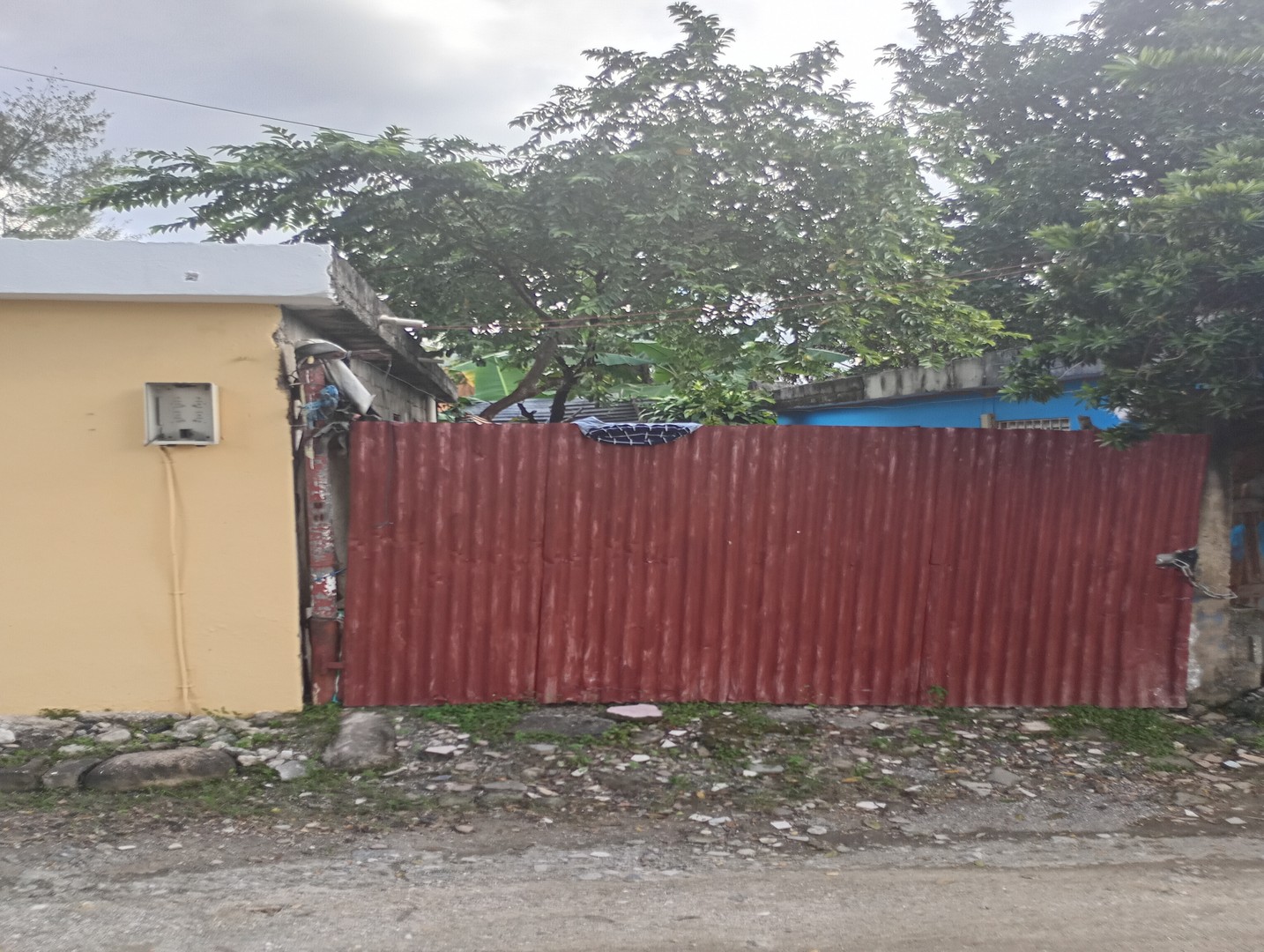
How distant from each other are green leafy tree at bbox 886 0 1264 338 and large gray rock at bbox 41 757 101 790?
794 cm

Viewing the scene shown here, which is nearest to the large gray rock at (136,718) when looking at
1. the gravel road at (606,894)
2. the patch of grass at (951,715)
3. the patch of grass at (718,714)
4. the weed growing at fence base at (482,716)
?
the gravel road at (606,894)

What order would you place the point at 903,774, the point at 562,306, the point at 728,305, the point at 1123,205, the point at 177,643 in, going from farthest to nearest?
the point at 562,306 → the point at 728,305 → the point at 1123,205 → the point at 177,643 → the point at 903,774

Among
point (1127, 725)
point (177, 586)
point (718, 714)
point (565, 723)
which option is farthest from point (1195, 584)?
point (177, 586)

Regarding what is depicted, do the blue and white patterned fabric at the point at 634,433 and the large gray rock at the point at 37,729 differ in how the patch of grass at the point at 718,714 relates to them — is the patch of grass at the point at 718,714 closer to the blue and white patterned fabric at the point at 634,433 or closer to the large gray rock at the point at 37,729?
the blue and white patterned fabric at the point at 634,433

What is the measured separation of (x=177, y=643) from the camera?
4594mm

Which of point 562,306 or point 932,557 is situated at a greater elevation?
point 562,306

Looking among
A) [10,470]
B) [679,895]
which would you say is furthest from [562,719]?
[10,470]

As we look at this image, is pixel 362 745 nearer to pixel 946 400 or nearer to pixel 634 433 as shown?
pixel 634 433

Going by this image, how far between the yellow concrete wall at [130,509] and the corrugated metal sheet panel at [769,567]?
1.64ft

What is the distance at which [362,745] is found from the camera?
4309 millimetres

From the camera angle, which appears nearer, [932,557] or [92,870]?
[92,870]

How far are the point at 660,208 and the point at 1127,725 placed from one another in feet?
19.3

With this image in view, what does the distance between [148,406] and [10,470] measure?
79cm

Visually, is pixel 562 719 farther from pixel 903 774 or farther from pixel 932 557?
pixel 932 557
